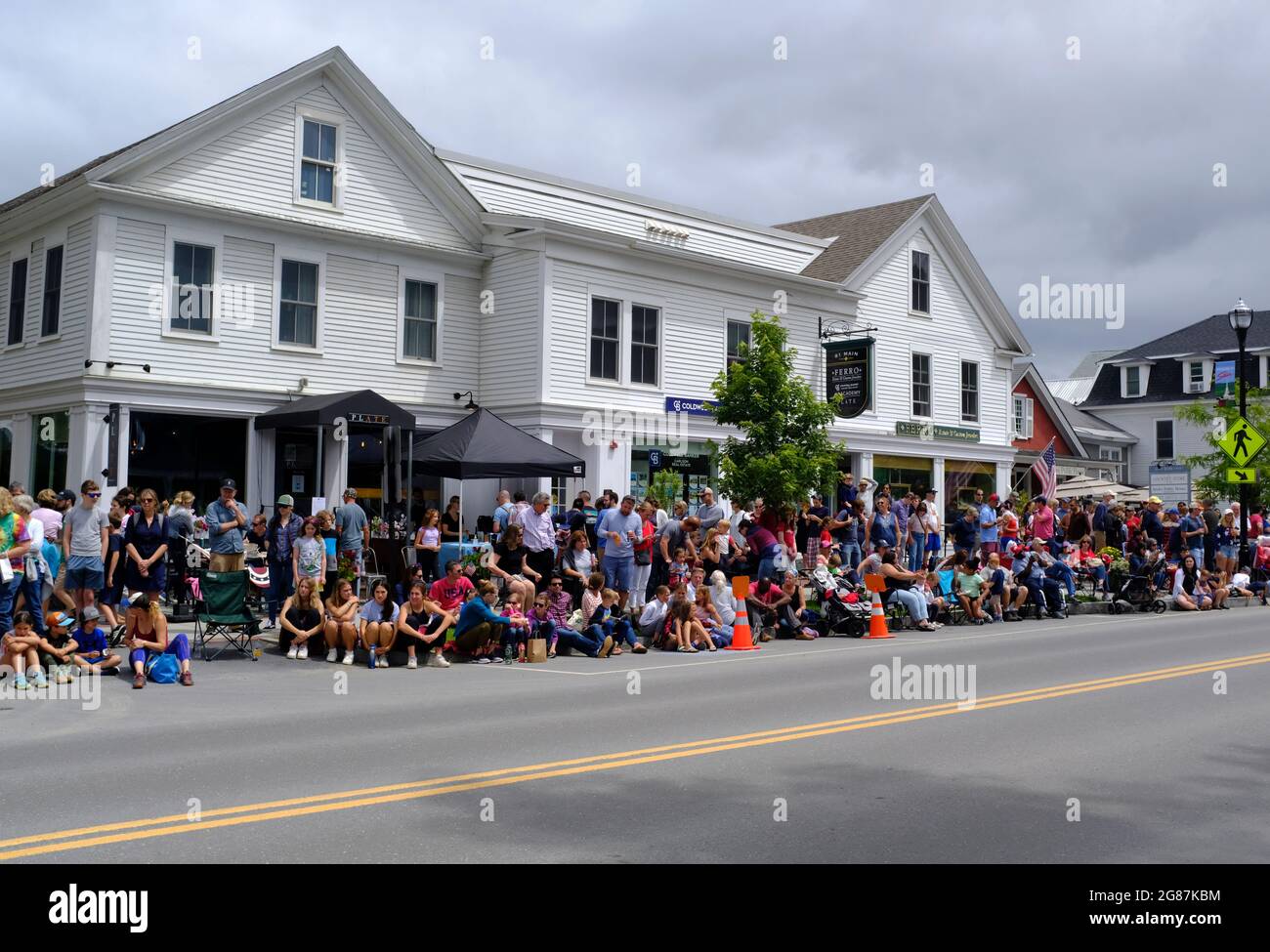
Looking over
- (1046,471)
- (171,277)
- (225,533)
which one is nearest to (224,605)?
(225,533)

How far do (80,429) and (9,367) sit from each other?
3829mm

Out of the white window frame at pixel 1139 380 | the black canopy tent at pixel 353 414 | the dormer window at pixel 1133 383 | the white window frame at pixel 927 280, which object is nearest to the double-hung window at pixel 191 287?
the black canopy tent at pixel 353 414

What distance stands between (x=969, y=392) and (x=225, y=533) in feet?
83.4

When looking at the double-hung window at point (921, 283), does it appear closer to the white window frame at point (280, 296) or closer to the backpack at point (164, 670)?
the white window frame at point (280, 296)

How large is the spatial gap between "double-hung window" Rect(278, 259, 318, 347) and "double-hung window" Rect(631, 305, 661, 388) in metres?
7.15

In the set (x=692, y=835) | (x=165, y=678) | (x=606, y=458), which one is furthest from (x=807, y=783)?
(x=606, y=458)

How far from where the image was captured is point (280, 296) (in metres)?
22.7

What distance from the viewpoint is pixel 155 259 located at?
21.1 metres

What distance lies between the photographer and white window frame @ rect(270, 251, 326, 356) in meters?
22.6

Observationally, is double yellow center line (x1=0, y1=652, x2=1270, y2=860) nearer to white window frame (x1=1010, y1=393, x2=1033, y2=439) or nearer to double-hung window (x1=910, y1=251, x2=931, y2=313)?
double-hung window (x1=910, y1=251, x2=931, y2=313)

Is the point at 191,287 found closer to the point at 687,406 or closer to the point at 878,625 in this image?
the point at 687,406

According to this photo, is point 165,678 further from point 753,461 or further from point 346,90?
point 346,90

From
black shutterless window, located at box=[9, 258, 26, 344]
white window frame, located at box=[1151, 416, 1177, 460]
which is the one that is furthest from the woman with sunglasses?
white window frame, located at box=[1151, 416, 1177, 460]

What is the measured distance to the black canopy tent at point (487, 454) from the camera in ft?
62.9
